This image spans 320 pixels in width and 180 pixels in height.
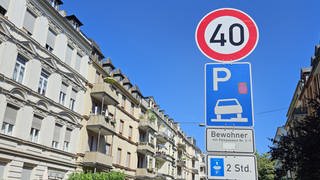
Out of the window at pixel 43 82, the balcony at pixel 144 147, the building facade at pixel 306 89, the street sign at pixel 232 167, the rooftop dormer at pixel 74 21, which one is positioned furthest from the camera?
the balcony at pixel 144 147

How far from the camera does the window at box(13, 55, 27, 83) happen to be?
2138 centimetres

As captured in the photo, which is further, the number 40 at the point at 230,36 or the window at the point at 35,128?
the window at the point at 35,128

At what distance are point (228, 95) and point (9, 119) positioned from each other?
19.2m

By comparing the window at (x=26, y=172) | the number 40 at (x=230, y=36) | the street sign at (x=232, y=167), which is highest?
the number 40 at (x=230, y=36)

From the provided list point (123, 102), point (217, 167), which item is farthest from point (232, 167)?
point (123, 102)

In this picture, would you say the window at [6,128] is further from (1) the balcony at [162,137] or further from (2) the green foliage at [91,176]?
(1) the balcony at [162,137]

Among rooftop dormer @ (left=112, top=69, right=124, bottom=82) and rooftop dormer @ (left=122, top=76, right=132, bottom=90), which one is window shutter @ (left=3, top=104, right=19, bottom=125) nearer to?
rooftop dormer @ (left=112, top=69, right=124, bottom=82)

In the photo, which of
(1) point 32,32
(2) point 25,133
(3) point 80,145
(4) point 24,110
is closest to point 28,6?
(1) point 32,32

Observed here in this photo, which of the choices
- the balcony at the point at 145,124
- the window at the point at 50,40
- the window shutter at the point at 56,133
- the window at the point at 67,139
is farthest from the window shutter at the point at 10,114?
the balcony at the point at 145,124

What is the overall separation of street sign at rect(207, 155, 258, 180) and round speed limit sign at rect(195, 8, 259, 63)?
3.93ft

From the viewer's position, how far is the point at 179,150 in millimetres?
63750

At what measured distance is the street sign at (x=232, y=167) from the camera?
3.70 metres

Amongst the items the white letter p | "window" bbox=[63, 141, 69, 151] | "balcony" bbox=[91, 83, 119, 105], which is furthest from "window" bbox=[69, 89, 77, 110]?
the white letter p

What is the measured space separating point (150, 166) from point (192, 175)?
3256cm
